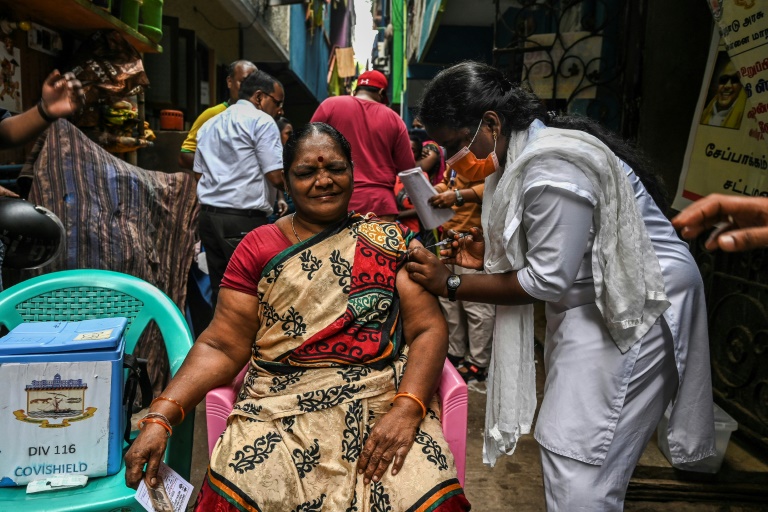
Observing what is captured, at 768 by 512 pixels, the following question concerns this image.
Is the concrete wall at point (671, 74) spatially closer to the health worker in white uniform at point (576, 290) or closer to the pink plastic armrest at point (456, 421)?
the health worker in white uniform at point (576, 290)

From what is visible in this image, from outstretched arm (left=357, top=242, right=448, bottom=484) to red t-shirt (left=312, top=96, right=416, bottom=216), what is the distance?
1.64m

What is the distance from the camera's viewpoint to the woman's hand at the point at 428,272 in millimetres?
1771

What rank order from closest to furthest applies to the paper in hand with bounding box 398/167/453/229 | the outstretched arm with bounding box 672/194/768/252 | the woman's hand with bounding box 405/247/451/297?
1. the outstretched arm with bounding box 672/194/768/252
2. the woman's hand with bounding box 405/247/451/297
3. the paper in hand with bounding box 398/167/453/229

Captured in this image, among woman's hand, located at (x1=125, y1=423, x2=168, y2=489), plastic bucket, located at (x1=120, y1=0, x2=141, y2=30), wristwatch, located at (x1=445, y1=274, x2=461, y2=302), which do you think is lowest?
woman's hand, located at (x1=125, y1=423, x2=168, y2=489)

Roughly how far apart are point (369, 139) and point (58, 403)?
7.81 ft

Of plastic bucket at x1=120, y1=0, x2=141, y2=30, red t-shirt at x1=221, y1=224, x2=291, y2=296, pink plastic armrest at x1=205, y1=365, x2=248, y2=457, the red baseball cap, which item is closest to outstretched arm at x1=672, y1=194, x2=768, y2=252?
red t-shirt at x1=221, y1=224, x2=291, y2=296

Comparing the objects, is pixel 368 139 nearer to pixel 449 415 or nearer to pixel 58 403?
pixel 449 415

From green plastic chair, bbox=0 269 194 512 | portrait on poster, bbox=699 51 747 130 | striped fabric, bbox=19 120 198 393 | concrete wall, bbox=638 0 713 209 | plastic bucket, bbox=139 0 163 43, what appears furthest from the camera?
plastic bucket, bbox=139 0 163 43

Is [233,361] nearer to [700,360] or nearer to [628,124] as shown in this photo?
[700,360]

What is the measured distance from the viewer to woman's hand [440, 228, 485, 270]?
2.06m

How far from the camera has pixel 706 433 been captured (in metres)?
1.71

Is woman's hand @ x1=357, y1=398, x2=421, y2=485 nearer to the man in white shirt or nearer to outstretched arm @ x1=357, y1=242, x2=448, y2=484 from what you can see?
outstretched arm @ x1=357, y1=242, x2=448, y2=484

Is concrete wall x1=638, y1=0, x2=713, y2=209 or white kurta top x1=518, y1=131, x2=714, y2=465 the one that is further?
concrete wall x1=638, y1=0, x2=713, y2=209

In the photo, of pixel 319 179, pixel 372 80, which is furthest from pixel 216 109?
pixel 319 179
